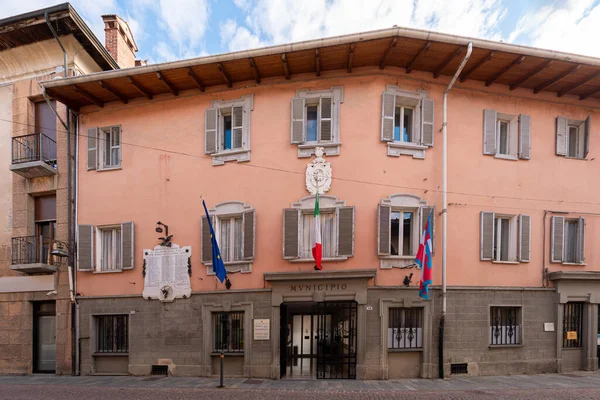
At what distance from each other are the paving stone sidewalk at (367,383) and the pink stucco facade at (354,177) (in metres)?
2.70

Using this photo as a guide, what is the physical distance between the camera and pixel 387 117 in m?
11.2

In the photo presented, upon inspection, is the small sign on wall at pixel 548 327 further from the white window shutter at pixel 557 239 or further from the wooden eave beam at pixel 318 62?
the wooden eave beam at pixel 318 62

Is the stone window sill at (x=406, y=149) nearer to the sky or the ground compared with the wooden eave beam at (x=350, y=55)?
nearer to the ground

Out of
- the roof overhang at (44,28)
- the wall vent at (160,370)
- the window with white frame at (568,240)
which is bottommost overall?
the wall vent at (160,370)

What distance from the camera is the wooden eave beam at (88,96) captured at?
12.6 meters

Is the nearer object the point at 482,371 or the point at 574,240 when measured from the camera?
the point at 482,371

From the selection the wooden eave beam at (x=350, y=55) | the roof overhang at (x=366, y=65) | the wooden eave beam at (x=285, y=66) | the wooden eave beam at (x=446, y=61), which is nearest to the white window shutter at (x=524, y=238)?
the roof overhang at (x=366, y=65)

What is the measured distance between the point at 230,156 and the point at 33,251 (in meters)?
8.03

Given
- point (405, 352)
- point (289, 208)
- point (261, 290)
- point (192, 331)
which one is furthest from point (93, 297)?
point (405, 352)

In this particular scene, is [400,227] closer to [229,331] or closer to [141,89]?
[229,331]

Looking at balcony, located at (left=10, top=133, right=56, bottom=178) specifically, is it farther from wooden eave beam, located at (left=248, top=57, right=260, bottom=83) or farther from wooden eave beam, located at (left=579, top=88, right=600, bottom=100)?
wooden eave beam, located at (left=579, top=88, right=600, bottom=100)

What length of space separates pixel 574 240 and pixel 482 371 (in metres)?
5.45

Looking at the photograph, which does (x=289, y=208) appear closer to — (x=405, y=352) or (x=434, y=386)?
(x=405, y=352)

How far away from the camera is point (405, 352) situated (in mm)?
10922
